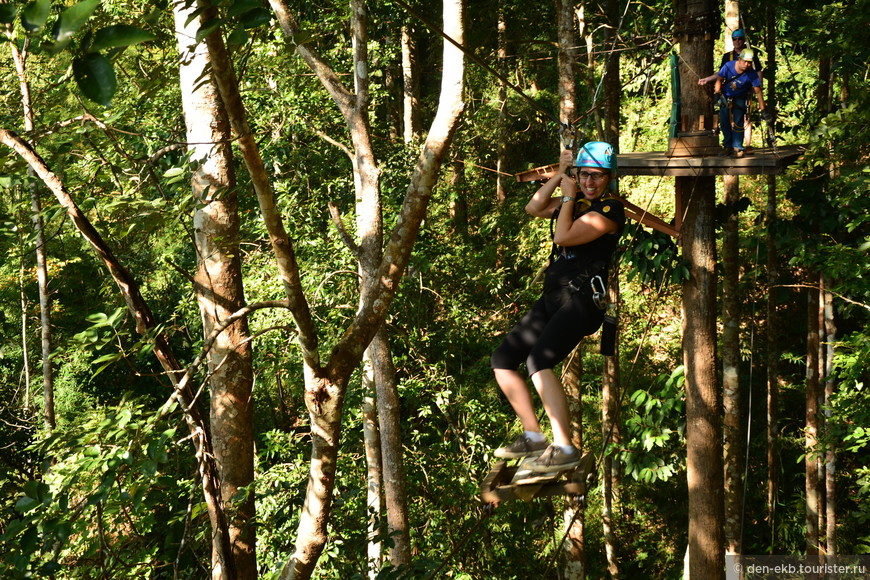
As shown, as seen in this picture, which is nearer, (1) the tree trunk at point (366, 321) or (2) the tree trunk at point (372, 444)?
(1) the tree trunk at point (366, 321)

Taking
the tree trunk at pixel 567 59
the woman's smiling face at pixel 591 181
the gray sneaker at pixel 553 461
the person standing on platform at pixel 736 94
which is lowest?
the gray sneaker at pixel 553 461

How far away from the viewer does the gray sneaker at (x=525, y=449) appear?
3.14 m

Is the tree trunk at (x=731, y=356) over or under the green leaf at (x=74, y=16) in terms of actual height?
under

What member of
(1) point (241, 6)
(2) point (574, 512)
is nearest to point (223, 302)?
(1) point (241, 6)

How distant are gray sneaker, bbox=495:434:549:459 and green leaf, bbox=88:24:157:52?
2.42 m

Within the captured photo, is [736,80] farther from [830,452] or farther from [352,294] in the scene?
[830,452]

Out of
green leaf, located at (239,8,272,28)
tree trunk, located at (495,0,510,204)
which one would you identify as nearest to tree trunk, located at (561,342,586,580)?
tree trunk, located at (495,0,510,204)

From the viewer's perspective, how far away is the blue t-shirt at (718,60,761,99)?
5402 mm

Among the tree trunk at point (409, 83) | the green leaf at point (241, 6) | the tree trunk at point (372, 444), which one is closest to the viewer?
the green leaf at point (241, 6)

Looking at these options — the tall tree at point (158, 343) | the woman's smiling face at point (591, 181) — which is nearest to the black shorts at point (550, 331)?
the woman's smiling face at point (591, 181)

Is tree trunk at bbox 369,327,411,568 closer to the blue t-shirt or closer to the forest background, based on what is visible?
the forest background

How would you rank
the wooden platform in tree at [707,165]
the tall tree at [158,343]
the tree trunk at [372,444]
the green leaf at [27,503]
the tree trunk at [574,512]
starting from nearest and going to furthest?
the green leaf at [27,503], the tall tree at [158,343], the wooden platform in tree at [707,165], the tree trunk at [372,444], the tree trunk at [574,512]

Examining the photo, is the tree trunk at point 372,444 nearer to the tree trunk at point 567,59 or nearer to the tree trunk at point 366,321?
the tree trunk at point 567,59

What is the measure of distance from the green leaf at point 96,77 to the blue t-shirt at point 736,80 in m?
5.09
